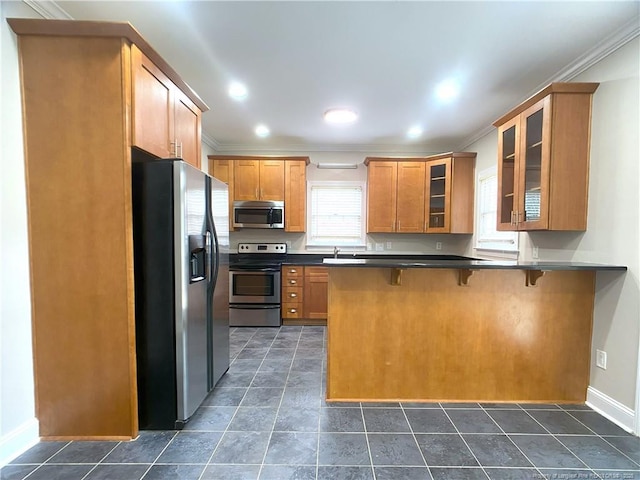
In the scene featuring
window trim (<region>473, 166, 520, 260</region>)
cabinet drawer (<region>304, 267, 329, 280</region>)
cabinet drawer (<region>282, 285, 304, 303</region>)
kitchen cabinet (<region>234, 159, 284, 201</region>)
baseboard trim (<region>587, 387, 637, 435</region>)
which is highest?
kitchen cabinet (<region>234, 159, 284, 201</region>)

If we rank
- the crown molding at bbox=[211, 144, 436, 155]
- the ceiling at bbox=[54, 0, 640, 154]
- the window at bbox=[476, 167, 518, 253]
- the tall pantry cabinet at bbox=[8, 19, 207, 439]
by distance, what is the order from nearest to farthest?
1. the tall pantry cabinet at bbox=[8, 19, 207, 439]
2. the ceiling at bbox=[54, 0, 640, 154]
3. the window at bbox=[476, 167, 518, 253]
4. the crown molding at bbox=[211, 144, 436, 155]

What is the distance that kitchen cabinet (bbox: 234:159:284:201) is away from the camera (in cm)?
447

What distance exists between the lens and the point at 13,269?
5.39 ft

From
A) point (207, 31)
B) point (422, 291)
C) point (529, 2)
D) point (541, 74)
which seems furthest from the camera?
point (541, 74)

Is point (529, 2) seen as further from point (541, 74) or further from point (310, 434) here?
point (310, 434)

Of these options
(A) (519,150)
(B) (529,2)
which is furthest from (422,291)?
(B) (529,2)

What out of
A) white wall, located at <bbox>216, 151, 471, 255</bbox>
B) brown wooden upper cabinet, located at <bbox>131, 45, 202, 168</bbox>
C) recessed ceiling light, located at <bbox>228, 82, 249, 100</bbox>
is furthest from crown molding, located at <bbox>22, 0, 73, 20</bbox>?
white wall, located at <bbox>216, 151, 471, 255</bbox>

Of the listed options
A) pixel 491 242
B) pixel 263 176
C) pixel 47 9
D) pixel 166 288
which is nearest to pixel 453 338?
pixel 491 242

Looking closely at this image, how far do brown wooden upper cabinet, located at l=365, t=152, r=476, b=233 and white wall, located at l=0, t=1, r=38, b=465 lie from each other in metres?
3.80

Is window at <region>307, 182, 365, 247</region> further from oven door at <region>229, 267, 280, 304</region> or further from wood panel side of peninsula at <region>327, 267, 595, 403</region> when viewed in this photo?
wood panel side of peninsula at <region>327, 267, 595, 403</region>

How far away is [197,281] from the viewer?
2012mm

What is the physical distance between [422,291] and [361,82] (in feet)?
6.24

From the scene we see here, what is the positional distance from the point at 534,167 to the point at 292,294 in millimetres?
3178

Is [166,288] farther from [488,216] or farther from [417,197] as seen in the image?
[488,216]
